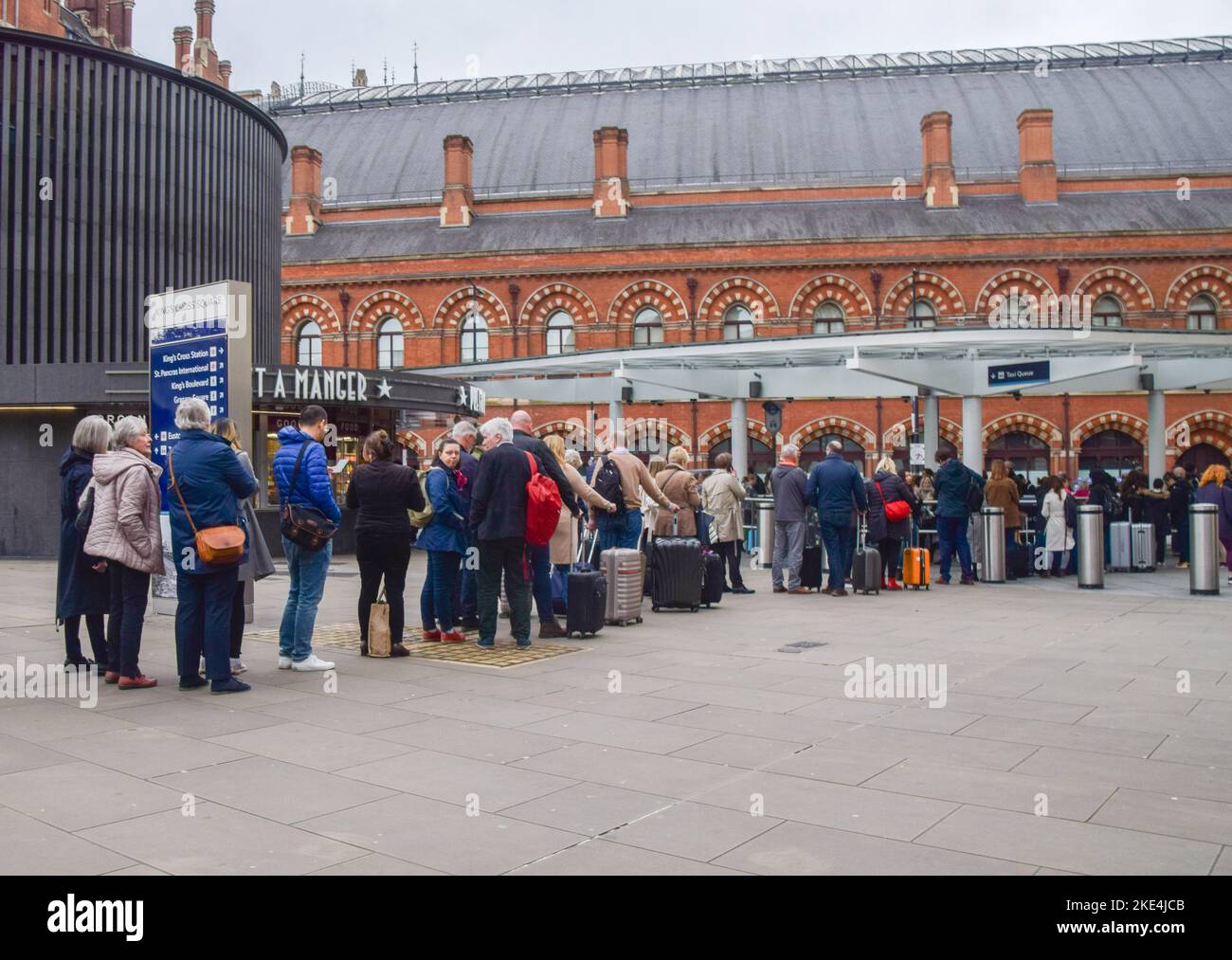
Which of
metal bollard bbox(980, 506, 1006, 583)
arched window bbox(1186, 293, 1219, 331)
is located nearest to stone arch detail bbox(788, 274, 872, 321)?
arched window bbox(1186, 293, 1219, 331)

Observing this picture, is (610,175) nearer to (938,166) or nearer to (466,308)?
(466,308)

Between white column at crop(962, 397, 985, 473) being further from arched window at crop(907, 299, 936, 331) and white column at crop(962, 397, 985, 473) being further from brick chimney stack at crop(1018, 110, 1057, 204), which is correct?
brick chimney stack at crop(1018, 110, 1057, 204)

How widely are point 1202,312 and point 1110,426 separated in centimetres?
463

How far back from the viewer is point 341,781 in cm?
494

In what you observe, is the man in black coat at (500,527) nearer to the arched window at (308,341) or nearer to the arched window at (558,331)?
the arched window at (558,331)

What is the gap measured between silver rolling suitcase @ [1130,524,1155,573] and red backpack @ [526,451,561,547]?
12.5 meters

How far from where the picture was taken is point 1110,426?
1300 inches

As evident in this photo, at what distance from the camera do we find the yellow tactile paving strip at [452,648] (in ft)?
27.8

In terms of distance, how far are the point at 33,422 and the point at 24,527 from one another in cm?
179

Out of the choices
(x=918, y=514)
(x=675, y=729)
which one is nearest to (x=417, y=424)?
(x=918, y=514)

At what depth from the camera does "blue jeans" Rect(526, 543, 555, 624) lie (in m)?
9.56

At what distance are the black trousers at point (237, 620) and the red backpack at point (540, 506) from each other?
7.74 ft

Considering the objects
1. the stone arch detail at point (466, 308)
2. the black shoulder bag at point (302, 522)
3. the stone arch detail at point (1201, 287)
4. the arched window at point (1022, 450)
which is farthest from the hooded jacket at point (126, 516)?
the stone arch detail at point (1201, 287)

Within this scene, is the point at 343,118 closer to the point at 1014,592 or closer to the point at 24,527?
the point at 24,527
